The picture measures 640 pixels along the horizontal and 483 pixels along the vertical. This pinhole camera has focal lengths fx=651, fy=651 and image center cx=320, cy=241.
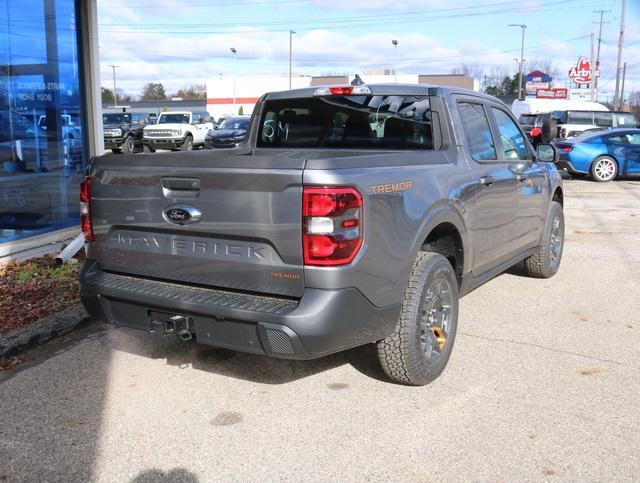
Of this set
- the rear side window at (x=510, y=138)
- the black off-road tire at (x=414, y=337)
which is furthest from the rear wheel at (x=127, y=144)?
the black off-road tire at (x=414, y=337)

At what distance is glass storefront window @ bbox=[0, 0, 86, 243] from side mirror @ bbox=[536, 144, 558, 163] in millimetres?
5856

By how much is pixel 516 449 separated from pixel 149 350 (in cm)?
274

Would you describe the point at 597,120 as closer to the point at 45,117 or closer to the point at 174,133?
the point at 174,133

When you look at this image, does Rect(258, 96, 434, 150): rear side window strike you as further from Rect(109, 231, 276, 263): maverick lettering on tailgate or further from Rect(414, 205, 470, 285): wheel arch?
Rect(109, 231, 276, 263): maverick lettering on tailgate

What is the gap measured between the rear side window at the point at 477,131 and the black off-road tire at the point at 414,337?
1185mm

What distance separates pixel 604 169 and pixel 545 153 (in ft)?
41.0

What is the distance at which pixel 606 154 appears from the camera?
1742 centimetres

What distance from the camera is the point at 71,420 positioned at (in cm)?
372

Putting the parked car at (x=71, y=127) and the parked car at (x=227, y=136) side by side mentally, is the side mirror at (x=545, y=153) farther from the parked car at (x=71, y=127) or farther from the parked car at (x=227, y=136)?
the parked car at (x=227, y=136)

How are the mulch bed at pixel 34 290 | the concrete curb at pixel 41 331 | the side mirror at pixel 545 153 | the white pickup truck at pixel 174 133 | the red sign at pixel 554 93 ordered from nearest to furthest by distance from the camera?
the concrete curb at pixel 41 331
the mulch bed at pixel 34 290
the side mirror at pixel 545 153
the white pickup truck at pixel 174 133
the red sign at pixel 554 93

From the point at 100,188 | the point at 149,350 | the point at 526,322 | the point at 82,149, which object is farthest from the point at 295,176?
the point at 82,149

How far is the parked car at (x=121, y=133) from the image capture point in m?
26.4

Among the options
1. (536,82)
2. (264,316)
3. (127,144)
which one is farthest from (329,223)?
(536,82)

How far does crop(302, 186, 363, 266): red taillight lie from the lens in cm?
321
